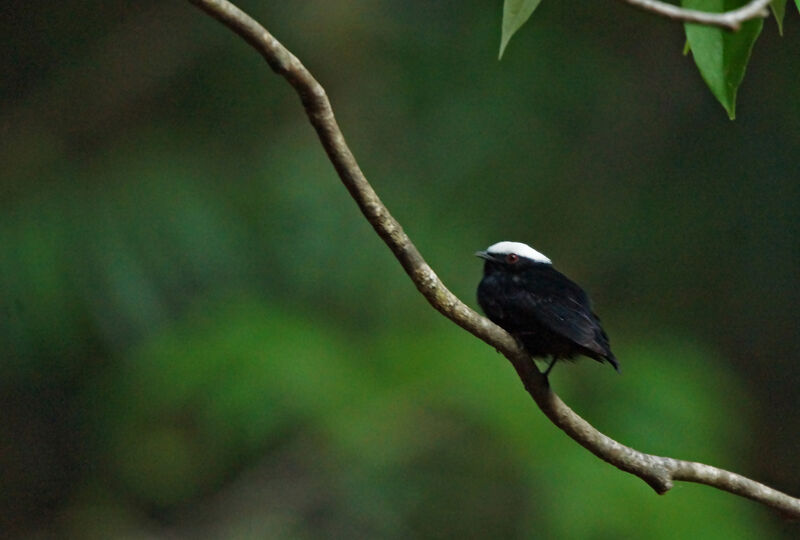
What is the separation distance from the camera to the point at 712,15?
1.83m

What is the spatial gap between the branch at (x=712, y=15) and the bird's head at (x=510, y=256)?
209 centimetres

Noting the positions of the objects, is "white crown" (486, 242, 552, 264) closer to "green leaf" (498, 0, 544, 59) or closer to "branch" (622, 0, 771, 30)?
"green leaf" (498, 0, 544, 59)

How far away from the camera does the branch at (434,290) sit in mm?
2148

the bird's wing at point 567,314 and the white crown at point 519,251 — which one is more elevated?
the white crown at point 519,251

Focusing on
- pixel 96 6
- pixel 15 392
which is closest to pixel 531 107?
pixel 96 6

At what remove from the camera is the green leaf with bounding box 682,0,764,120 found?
2059 mm

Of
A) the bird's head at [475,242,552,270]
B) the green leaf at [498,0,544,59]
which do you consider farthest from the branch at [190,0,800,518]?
the bird's head at [475,242,552,270]

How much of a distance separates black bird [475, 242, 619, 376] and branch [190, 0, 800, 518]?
0.55 meters

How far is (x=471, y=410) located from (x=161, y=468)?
264 cm

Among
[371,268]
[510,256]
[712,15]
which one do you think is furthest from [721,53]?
[371,268]

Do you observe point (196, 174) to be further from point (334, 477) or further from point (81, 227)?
point (334, 477)

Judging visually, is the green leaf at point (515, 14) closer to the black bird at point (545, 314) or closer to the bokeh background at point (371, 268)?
the black bird at point (545, 314)

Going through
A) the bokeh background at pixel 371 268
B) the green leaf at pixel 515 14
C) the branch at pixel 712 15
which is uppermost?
the green leaf at pixel 515 14

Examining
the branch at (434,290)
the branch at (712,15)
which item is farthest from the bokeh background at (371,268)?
the branch at (712,15)
